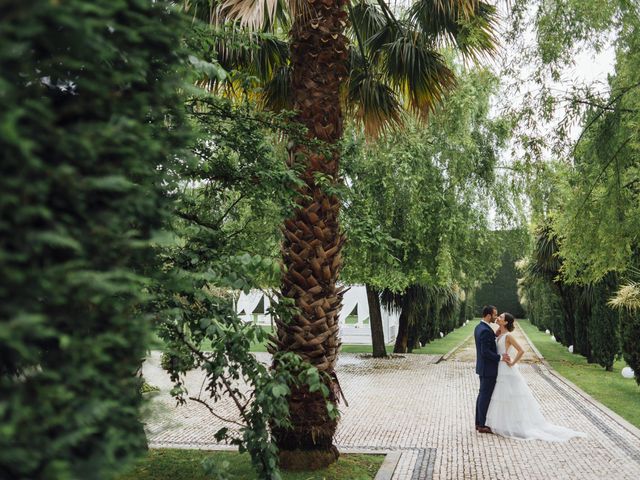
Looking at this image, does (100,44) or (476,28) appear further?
(476,28)

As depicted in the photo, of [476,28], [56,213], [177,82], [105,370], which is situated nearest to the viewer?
[56,213]

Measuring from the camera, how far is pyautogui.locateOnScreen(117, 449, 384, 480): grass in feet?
21.4

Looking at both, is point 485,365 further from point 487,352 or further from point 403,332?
point 403,332

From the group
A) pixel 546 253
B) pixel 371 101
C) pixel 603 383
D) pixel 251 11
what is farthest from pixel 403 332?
pixel 251 11

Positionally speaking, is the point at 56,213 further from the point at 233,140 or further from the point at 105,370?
the point at 233,140

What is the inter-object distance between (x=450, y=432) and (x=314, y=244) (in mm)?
4744

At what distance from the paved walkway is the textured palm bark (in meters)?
1.18

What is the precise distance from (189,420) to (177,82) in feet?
31.7

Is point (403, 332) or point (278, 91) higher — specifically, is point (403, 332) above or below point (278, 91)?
below

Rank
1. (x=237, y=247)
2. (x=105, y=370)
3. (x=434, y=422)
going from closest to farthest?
(x=105, y=370), (x=237, y=247), (x=434, y=422)

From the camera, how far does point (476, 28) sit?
26.1 ft

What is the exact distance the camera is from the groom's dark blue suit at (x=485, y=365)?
32.0ft

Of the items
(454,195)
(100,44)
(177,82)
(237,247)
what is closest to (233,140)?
(237,247)

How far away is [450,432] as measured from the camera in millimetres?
9922
